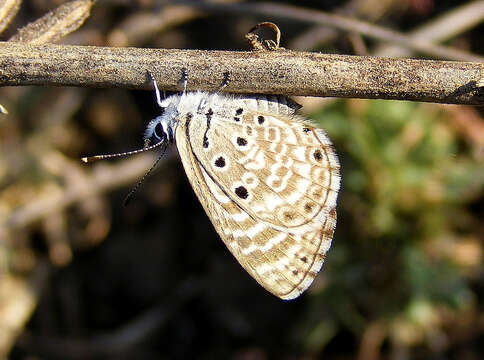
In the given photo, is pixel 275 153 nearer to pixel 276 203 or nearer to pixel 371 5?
pixel 276 203

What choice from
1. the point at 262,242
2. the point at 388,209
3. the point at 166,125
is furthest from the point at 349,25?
the point at 388,209

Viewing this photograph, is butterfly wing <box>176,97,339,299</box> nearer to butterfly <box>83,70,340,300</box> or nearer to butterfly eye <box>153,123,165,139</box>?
butterfly <box>83,70,340,300</box>

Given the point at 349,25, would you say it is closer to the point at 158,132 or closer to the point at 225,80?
the point at 158,132

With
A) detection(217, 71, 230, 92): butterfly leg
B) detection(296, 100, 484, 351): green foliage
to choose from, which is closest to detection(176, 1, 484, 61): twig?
detection(296, 100, 484, 351): green foliage

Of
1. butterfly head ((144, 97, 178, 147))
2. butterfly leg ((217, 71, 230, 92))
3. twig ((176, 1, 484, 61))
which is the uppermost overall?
twig ((176, 1, 484, 61))

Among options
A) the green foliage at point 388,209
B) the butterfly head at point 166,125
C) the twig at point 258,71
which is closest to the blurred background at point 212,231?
the green foliage at point 388,209

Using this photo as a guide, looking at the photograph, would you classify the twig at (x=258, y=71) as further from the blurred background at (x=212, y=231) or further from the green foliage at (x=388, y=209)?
the green foliage at (x=388, y=209)

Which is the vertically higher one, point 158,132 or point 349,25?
point 349,25
